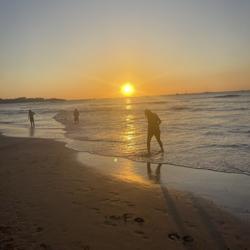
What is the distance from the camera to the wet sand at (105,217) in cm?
516

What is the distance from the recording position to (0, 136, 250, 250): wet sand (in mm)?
5156

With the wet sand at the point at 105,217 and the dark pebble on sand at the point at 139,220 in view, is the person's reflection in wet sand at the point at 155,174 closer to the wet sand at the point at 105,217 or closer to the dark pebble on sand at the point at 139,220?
the wet sand at the point at 105,217

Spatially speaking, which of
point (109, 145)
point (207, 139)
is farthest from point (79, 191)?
point (207, 139)

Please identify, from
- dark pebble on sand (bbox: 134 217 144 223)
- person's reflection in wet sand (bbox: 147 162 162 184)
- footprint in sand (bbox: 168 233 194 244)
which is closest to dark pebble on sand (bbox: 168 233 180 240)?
footprint in sand (bbox: 168 233 194 244)

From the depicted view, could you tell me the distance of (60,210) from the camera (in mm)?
6414

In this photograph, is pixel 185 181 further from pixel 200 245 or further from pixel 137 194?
pixel 200 245

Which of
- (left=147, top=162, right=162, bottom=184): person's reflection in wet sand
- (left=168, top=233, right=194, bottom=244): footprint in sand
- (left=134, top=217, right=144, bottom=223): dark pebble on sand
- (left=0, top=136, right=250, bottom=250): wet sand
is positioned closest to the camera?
(left=0, top=136, right=250, bottom=250): wet sand

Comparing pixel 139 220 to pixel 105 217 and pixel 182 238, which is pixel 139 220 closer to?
pixel 105 217

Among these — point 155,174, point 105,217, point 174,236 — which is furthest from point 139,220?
point 155,174

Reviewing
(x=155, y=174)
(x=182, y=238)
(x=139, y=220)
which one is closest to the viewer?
(x=182, y=238)

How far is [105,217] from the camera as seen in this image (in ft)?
20.0

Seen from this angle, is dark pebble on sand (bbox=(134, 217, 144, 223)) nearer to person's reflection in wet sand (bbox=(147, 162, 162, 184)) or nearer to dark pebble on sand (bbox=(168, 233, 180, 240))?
dark pebble on sand (bbox=(168, 233, 180, 240))

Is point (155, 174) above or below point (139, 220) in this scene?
below

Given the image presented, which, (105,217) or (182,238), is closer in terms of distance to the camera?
(182,238)
